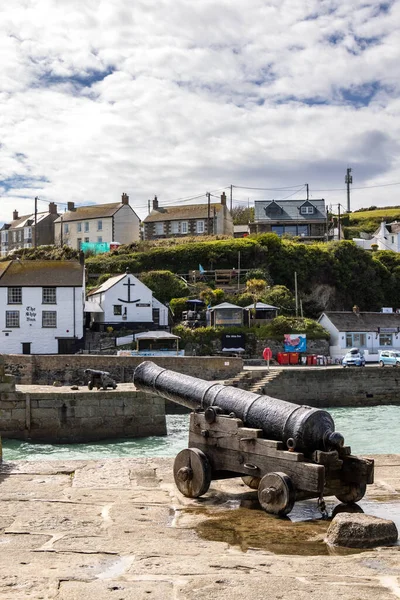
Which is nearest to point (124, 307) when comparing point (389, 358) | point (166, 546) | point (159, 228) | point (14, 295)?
point (14, 295)

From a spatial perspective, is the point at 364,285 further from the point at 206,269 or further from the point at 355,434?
the point at 355,434

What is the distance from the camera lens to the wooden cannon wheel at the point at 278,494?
7051 mm

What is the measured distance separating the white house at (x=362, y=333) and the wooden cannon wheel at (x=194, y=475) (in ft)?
104

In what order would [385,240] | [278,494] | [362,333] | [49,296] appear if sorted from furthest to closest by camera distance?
1. [385,240]
2. [362,333]
3. [49,296]
4. [278,494]

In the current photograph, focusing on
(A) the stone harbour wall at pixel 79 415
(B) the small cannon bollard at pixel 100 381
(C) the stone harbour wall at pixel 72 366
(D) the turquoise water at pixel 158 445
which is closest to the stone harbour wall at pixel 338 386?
(C) the stone harbour wall at pixel 72 366

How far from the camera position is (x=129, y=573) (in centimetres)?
511

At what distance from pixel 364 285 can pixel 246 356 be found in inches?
706

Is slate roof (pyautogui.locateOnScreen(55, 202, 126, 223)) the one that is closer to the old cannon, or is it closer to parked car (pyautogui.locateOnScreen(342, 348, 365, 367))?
parked car (pyautogui.locateOnScreen(342, 348, 365, 367))

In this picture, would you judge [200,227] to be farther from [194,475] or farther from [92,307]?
[194,475]

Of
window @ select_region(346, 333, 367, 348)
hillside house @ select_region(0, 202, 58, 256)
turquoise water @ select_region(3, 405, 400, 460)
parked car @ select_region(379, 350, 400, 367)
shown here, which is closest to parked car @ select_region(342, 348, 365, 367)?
parked car @ select_region(379, 350, 400, 367)

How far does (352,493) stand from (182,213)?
60378 millimetres

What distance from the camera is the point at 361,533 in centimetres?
609

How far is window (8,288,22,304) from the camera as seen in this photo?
38875mm

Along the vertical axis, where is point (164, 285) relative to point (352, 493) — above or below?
above
